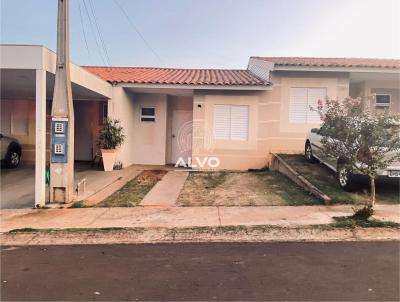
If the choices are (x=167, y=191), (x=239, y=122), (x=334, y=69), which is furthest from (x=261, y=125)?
(x=167, y=191)

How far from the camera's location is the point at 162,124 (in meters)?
14.5

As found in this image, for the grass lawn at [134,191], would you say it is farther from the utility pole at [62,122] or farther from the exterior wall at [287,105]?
the exterior wall at [287,105]

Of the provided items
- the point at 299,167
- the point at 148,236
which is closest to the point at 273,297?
the point at 148,236

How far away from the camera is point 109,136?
12.1 meters

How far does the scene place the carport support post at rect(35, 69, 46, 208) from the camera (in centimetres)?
748

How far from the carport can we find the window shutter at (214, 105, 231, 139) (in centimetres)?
406

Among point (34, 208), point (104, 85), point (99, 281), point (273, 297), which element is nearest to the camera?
point (273, 297)

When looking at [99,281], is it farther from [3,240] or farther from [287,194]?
[287,194]

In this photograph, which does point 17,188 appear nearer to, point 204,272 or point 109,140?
point 109,140

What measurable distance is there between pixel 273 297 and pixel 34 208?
6.20m

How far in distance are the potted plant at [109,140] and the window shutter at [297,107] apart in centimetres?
649

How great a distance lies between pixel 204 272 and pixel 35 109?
458 inches

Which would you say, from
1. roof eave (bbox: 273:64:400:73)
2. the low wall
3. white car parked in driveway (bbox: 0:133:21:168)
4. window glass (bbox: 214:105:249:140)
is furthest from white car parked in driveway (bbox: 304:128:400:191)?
white car parked in driveway (bbox: 0:133:21:168)

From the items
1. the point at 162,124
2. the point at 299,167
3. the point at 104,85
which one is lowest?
the point at 299,167
